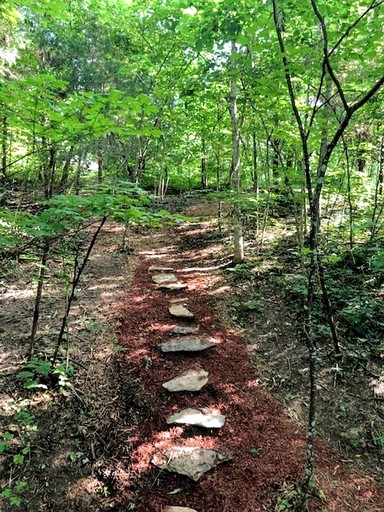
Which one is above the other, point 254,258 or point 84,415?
point 254,258

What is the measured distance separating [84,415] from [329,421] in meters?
2.94

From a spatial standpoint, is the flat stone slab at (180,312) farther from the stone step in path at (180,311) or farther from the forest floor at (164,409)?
the forest floor at (164,409)

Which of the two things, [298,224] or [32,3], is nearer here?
[32,3]

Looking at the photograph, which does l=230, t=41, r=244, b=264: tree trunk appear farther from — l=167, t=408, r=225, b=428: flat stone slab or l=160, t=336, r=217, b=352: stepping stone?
l=167, t=408, r=225, b=428: flat stone slab

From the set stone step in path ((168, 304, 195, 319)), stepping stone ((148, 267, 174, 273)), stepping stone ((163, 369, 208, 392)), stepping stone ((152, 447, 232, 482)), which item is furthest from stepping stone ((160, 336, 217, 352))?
stepping stone ((148, 267, 174, 273))

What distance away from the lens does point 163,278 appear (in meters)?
7.32

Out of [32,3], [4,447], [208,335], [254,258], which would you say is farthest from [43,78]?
[254,258]

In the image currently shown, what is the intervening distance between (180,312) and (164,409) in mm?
2131

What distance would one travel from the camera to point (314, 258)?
9.26 ft

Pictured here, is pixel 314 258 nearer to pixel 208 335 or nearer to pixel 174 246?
pixel 208 335

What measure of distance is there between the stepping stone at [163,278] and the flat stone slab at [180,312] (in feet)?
3.92

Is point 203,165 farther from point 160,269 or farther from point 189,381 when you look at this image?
point 189,381

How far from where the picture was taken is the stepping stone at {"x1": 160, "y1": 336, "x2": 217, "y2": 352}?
4.81 metres

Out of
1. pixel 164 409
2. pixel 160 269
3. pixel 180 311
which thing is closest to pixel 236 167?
pixel 160 269
